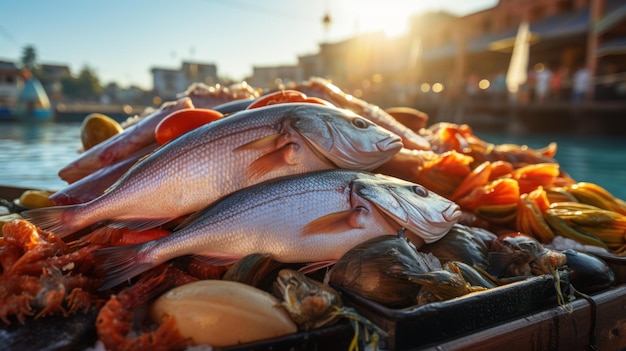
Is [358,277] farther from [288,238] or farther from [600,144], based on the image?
[600,144]

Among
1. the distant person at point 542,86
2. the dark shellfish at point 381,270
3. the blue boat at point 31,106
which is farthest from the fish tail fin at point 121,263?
the blue boat at point 31,106

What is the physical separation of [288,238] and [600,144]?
18.4 metres

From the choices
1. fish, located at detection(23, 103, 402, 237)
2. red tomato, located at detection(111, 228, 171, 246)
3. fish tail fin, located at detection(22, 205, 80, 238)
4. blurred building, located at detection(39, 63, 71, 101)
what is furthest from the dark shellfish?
blurred building, located at detection(39, 63, 71, 101)

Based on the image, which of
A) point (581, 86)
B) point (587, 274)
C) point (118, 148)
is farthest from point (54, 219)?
point (581, 86)

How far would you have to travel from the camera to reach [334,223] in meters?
1.63

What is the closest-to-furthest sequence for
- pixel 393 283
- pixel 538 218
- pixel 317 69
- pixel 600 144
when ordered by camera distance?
pixel 393 283
pixel 538 218
pixel 600 144
pixel 317 69

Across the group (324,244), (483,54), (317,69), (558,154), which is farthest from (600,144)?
(317,69)

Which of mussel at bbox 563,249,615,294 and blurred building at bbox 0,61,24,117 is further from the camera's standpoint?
blurred building at bbox 0,61,24,117

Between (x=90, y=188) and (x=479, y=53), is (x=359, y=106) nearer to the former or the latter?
(x=90, y=188)

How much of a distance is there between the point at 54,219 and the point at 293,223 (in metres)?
0.90

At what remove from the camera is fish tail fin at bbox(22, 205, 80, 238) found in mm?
1678

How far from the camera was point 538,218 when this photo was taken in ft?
7.87

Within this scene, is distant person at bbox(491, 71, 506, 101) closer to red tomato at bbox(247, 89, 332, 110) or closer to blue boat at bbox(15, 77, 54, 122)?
red tomato at bbox(247, 89, 332, 110)

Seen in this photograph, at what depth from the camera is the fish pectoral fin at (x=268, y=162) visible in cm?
179
